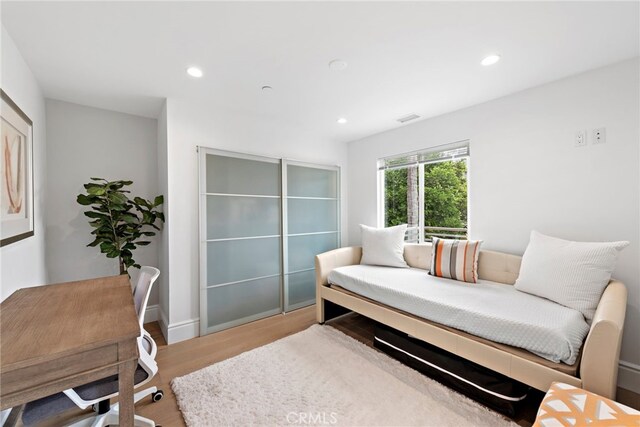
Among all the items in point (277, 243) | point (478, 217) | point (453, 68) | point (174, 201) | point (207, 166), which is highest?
point (453, 68)

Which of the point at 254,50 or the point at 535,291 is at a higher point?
the point at 254,50

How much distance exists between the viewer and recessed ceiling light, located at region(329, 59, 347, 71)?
1.96 m

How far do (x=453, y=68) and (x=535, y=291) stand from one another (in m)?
1.85

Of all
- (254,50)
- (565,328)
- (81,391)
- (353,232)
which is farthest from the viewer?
(353,232)

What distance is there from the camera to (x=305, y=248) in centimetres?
361

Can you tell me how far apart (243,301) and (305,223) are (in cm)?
126

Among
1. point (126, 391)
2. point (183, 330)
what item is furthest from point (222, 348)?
point (126, 391)

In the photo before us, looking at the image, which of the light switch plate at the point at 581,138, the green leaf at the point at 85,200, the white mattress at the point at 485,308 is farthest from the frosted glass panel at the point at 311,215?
the light switch plate at the point at 581,138

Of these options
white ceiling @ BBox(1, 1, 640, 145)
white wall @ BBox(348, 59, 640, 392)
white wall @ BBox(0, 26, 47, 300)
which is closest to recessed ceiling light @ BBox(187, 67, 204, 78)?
white ceiling @ BBox(1, 1, 640, 145)

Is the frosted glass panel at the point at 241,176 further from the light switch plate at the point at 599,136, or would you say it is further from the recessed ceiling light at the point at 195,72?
the light switch plate at the point at 599,136

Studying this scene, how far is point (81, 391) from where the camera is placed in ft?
3.97

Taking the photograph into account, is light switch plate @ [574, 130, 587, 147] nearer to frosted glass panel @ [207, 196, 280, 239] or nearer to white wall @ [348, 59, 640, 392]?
white wall @ [348, 59, 640, 392]

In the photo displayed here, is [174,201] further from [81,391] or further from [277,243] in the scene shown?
[81,391]

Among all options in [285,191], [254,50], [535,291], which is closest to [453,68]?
[254,50]
